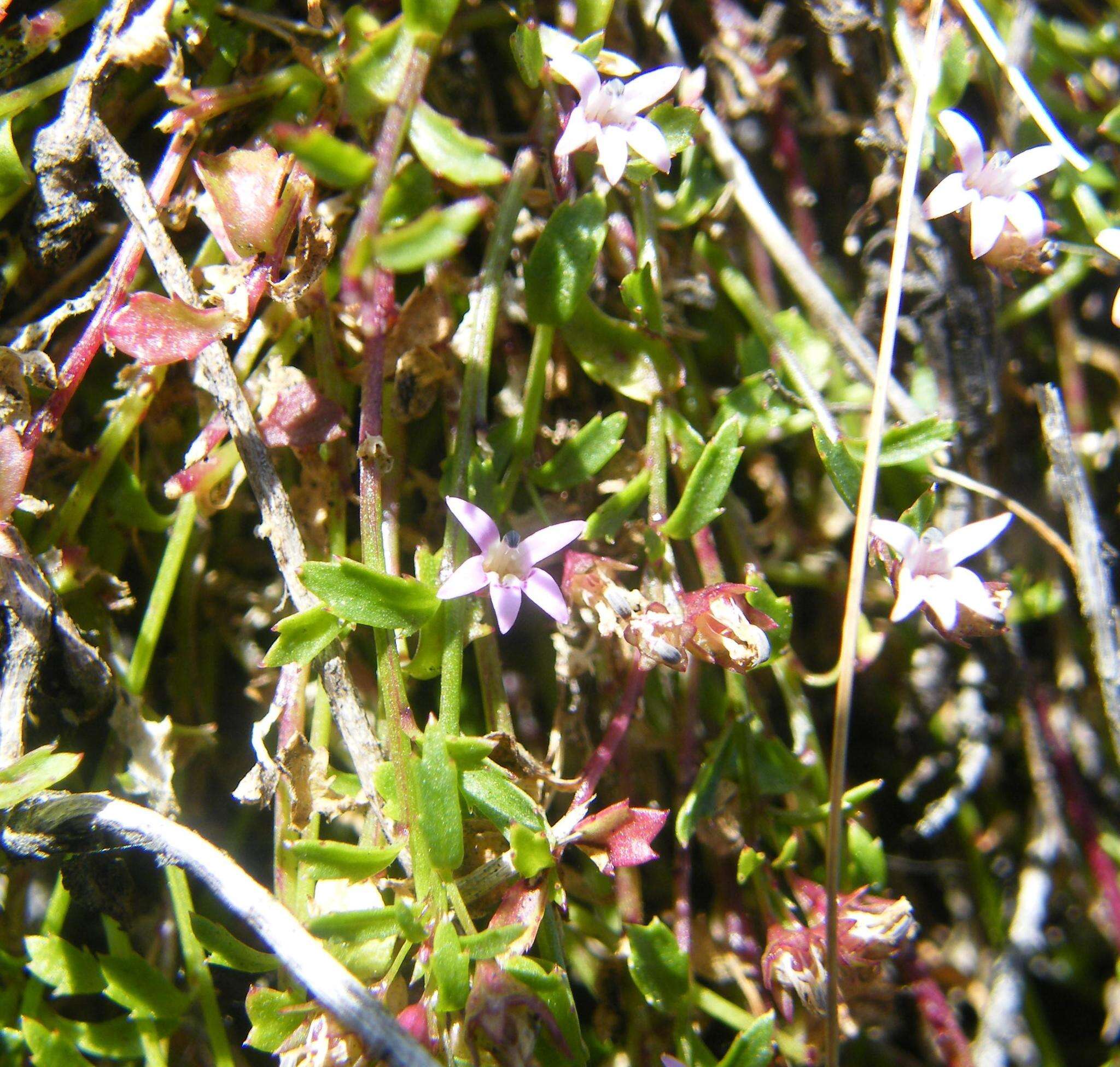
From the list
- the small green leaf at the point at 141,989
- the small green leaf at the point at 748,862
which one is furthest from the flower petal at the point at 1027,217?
the small green leaf at the point at 141,989

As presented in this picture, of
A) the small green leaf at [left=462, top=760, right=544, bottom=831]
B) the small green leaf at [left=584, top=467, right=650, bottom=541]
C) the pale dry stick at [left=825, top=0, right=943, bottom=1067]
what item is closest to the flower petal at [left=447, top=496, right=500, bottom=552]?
the small green leaf at [left=584, top=467, right=650, bottom=541]

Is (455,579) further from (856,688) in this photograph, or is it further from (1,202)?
(856,688)

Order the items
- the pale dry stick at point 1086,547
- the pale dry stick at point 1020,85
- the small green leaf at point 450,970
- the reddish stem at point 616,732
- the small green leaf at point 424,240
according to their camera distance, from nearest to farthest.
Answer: the small green leaf at point 424,240
the small green leaf at point 450,970
the reddish stem at point 616,732
the pale dry stick at point 1020,85
the pale dry stick at point 1086,547

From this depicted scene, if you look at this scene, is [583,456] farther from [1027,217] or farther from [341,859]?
[1027,217]

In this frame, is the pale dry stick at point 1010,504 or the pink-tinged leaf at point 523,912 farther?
the pale dry stick at point 1010,504

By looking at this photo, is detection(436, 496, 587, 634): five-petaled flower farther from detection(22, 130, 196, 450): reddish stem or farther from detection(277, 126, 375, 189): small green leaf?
detection(22, 130, 196, 450): reddish stem

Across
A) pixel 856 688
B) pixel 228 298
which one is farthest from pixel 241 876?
pixel 856 688

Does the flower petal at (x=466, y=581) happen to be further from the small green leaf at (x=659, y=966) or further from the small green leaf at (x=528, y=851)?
the small green leaf at (x=659, y=966)
